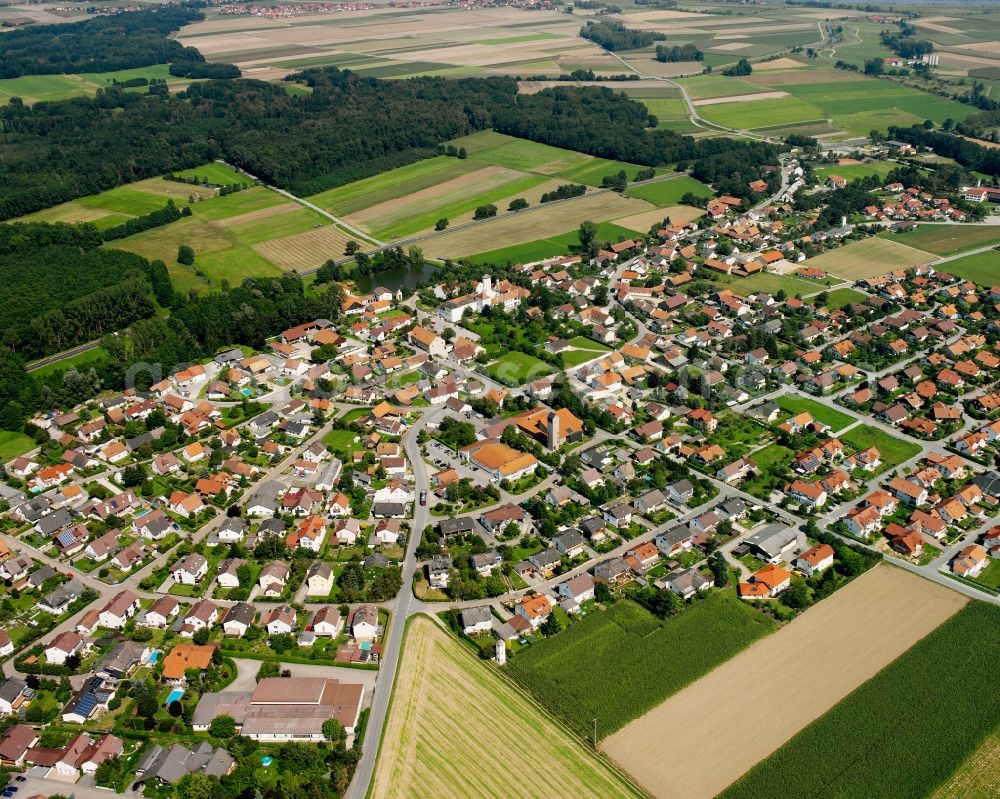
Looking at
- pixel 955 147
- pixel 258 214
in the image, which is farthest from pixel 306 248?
pixel 955 147

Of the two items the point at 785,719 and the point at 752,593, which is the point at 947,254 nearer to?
the point at 752,593

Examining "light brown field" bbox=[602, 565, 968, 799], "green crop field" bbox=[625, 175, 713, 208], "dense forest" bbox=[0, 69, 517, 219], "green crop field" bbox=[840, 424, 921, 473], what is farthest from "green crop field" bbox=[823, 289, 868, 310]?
"dense forest" bbox=[0, 69, 517, 219]

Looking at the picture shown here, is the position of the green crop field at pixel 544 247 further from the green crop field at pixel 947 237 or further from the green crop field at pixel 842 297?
the green crop field at pixel 947 237

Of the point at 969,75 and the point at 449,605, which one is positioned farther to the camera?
the point at 969,75

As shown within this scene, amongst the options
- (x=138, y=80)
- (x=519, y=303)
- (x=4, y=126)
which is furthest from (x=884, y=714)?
(x=138, y=80)

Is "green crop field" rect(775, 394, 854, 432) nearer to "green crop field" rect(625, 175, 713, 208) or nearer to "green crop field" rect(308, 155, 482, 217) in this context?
"green crop field" rect(625, 175, 713, 208)

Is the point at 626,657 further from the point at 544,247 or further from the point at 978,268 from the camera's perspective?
the point at 978,268
